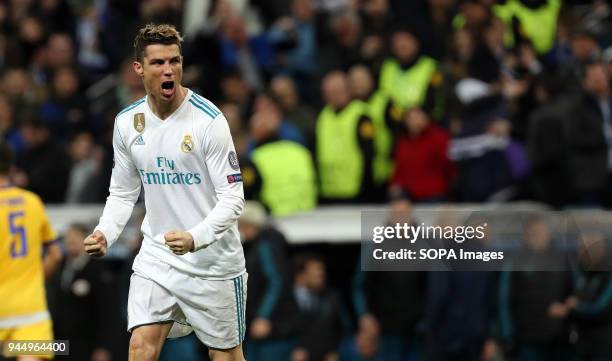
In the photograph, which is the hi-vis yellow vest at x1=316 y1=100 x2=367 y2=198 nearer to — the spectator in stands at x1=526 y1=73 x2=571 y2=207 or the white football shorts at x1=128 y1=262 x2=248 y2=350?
the spectator in stands at x1=526 y1=73 x2=571 y2=207

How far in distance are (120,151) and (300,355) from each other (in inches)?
208

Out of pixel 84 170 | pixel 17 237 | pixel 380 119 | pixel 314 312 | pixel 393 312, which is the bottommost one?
pixel 393 312

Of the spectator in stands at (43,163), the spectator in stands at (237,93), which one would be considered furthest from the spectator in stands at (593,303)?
the spectator in stands at (43,163)

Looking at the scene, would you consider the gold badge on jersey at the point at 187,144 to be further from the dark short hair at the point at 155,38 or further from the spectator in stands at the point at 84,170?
the spectator in stands at the point at 84,170

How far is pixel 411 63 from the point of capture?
14.0 metres

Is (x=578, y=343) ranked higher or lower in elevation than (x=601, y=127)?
lower

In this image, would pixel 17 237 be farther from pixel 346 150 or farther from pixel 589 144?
pixel 589 144

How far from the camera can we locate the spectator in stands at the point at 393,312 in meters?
13.5

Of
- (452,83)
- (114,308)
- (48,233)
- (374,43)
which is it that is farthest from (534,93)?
(48,233)

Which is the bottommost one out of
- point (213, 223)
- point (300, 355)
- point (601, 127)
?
point (300, 355)

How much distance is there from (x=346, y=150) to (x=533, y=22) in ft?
8.76

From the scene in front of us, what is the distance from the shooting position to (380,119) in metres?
13.8

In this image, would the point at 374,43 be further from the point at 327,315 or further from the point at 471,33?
the point at 327,315

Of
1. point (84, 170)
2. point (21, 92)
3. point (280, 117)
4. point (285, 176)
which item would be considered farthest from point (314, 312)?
point (21, 92)
